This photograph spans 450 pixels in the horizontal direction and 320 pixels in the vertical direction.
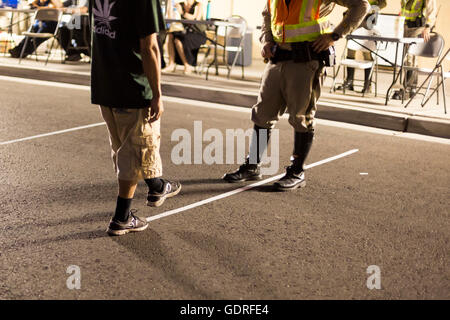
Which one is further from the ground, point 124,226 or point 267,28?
point 267,28

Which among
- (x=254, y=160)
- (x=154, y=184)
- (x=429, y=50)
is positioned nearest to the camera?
(x=154, y=184)

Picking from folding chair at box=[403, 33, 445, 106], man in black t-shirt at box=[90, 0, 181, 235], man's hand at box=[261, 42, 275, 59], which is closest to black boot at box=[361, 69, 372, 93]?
folding chair at box=[403, 33, 445, 106]

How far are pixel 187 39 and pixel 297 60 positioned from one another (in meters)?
7.37

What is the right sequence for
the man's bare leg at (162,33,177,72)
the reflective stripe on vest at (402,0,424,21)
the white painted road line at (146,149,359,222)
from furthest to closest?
the man's bare leg at (162,33,177,72), the reflective stripe on vest at (402,0,424,21), the white painted road line at (146,149,359,222)

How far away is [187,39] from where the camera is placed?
11.8 m

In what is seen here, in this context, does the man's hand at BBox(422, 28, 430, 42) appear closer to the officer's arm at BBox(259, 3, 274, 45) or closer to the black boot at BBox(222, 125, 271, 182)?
the officer's arm at BBox(259, 3, 274, 45)

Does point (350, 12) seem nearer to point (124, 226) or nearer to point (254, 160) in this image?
point (254, 160)

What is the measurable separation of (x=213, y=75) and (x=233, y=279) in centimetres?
884

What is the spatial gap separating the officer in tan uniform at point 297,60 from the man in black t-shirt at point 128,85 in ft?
4.72

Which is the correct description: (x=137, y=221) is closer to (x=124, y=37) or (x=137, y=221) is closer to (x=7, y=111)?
(x=124, y=37)

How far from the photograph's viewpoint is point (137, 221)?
12.7 feet

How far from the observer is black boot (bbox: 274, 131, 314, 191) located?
16.1 feet

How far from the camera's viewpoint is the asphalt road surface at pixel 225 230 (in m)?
3.15

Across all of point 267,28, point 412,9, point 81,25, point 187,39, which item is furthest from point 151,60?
point 81,25
